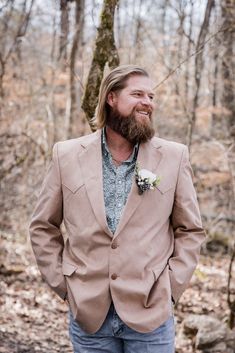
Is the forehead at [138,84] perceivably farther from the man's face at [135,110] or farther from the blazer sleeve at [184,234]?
the blazer sleeve at [184,234]

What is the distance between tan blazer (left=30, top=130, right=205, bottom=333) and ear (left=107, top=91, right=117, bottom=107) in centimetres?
20

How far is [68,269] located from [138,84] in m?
1.04

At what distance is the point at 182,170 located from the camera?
304 centimetres

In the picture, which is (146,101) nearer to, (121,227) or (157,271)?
(121,227)

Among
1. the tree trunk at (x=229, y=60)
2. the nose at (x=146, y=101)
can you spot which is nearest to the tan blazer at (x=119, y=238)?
the nose at (x=146, y=101)

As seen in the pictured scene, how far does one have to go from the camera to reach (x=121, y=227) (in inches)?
111

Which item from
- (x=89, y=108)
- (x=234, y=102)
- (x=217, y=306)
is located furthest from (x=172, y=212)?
(x=234, y=102)

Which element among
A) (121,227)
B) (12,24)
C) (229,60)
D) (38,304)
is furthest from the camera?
(12,24)

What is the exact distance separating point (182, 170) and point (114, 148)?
1.28ft

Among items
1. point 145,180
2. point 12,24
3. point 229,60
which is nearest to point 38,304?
point 145,180

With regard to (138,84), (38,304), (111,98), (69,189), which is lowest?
(38,304)

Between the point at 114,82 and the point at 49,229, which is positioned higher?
the point at 114,82

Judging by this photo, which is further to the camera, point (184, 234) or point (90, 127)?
point (90, 127)

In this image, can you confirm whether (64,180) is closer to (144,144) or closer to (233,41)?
(144,144)
